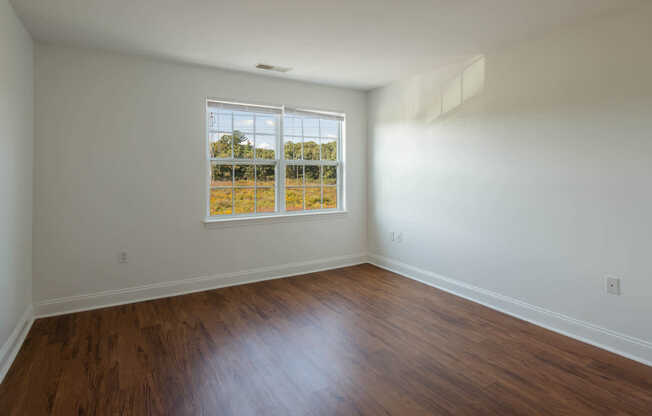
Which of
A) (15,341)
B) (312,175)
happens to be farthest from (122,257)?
(312,175)

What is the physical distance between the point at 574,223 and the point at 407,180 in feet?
6.34

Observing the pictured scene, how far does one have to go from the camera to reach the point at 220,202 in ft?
13.3

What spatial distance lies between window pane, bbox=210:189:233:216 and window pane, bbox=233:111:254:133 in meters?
0.75

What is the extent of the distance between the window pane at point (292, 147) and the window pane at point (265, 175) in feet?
0.88

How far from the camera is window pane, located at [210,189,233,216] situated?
402 cm

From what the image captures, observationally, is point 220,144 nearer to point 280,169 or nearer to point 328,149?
point 280,169

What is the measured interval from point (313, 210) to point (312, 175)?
47 centimetres

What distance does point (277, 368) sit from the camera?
233 centimetres

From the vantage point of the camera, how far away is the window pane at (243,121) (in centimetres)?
410

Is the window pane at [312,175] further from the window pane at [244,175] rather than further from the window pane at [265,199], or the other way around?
the window pane at [244,175]

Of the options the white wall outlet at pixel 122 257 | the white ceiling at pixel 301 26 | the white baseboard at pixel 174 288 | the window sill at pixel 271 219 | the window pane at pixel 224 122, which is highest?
the white ceiling at pixel 301 26

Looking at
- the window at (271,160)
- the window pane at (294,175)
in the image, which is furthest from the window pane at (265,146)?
the window pane at (294,175)

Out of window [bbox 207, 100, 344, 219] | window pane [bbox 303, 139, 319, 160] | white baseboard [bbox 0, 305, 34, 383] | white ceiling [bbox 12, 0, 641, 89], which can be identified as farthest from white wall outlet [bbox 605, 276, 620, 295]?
white baseboard [bbox 0, 305, 34, 383]

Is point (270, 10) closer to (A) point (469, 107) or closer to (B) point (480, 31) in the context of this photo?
(B) point (480, 31)
